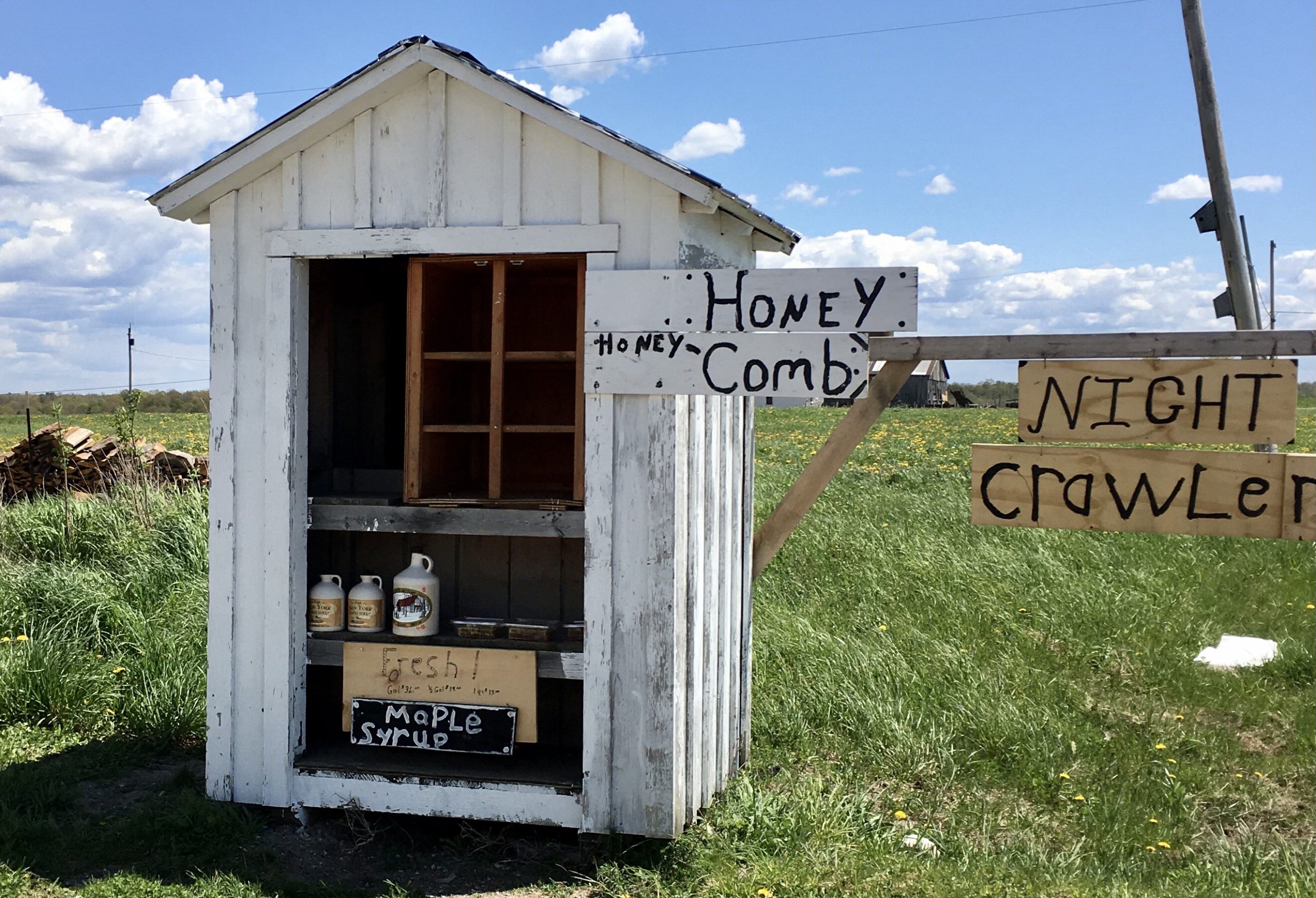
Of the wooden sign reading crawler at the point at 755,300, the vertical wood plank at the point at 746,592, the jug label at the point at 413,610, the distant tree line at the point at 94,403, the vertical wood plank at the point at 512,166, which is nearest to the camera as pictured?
the wooden sign reading crawler at the point at 755,300

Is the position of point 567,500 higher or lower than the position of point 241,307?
lower

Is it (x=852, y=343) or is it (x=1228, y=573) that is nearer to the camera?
(x=852, y=343)

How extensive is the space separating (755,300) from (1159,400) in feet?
4.73

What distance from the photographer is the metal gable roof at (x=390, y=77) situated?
3955mm

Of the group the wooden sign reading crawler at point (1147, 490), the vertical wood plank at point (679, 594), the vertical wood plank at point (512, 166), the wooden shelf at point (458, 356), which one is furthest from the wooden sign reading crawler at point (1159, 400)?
the wooden shelf at point (458, 356)

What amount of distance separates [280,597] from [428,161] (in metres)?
1.91

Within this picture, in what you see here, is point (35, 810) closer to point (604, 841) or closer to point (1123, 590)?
point (604, 841)

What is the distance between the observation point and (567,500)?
445 cm

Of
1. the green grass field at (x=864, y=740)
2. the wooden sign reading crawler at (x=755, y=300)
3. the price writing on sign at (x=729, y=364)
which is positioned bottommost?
the green grass field at (x=864, y=740)

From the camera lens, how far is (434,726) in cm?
457

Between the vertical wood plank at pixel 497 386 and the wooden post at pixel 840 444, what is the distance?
46.8 inches

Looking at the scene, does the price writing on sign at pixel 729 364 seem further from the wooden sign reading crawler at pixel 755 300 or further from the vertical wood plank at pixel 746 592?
the vertical wood plank at pixel 746 592

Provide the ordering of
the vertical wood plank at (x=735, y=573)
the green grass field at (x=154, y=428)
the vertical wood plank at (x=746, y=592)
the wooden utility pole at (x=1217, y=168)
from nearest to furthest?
the vertical wood plank at (x=735, y=573)
the vertical wood plank at (x=746, y=592)
the wooden utility pole at (x=1217, y=168)
the green grass field at (x=154, y=428)

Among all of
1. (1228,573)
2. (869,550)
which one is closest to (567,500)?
(869,550)
